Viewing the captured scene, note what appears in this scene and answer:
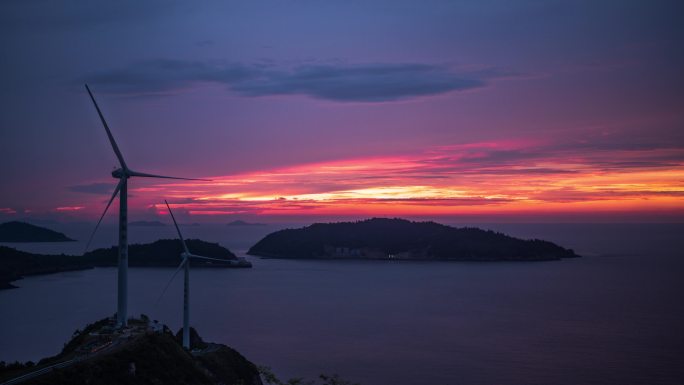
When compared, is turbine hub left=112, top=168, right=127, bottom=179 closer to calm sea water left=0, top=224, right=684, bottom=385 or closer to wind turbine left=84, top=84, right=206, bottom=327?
wind turbine left=84, top=84, right=206, bottom=327

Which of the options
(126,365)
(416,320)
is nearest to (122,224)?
(126,365)

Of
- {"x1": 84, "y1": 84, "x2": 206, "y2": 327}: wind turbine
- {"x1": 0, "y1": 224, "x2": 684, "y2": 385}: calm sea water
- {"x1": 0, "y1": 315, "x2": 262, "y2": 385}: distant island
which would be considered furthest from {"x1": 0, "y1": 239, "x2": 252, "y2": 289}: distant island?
{"x1": 84, "y1": 84, "x2": 206, "y2": 327}: wind turbine

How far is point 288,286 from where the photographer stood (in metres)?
120

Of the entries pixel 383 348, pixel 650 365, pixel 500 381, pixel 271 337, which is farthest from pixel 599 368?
pixel 271 337

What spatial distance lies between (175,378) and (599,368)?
40267 millimetres

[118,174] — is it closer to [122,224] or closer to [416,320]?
[122,224]

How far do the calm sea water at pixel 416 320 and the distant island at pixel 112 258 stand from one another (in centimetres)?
761

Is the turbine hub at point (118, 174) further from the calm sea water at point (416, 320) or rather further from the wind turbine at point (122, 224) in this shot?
the calm sea water at point (416, 320)

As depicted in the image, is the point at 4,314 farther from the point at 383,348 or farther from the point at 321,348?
the point at 383,348

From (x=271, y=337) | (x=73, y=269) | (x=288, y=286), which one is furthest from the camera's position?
(x=73, y=269)

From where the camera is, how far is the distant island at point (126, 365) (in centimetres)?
2620

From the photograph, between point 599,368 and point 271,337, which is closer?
point 599,368

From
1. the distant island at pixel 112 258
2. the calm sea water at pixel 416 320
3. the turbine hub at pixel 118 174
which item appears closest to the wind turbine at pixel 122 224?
the turbine hub at pixel 118 174

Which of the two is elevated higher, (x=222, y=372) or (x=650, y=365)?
(x=222, y=372)
